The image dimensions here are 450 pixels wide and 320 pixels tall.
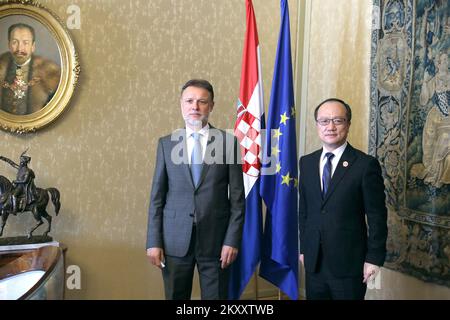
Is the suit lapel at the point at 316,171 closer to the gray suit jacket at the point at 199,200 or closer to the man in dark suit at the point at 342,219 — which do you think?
the man in dark suit at the point at 342,219

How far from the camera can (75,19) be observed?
3.10 metres

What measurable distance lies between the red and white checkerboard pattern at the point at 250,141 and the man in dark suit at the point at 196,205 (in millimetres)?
632

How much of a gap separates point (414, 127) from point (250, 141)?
0.99 meters

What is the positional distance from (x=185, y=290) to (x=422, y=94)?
1.77 meters

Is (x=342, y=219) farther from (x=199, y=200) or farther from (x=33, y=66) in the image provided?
(x=33, y=66)

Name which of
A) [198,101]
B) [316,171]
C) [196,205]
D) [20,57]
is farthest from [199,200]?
[20,57]

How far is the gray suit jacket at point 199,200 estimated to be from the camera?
2166 mm

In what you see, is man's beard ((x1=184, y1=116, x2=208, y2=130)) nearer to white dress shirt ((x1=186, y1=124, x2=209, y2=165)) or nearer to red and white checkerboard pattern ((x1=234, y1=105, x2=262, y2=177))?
white dress shirt ((x1=186, y1=124, x2=209, y2=165))

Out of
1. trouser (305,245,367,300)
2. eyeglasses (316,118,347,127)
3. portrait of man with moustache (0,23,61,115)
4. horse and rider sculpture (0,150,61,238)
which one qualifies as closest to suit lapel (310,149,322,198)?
eyeglasses (316,118,347,127)

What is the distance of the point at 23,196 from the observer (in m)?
2.75

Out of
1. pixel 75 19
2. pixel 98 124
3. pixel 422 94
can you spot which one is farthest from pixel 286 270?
pixel 75 19

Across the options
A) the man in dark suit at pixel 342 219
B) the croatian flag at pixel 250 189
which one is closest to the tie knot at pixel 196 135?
the man in dark suit at pixel 342 219

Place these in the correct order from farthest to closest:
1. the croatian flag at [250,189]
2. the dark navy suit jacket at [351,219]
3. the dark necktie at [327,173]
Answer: the croatian flag at [250,189] → the dark necktie at [327,173] → the dark navy suit jacket at [351,219]

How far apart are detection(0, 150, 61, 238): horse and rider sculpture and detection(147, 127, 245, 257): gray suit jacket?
0.93 meters
